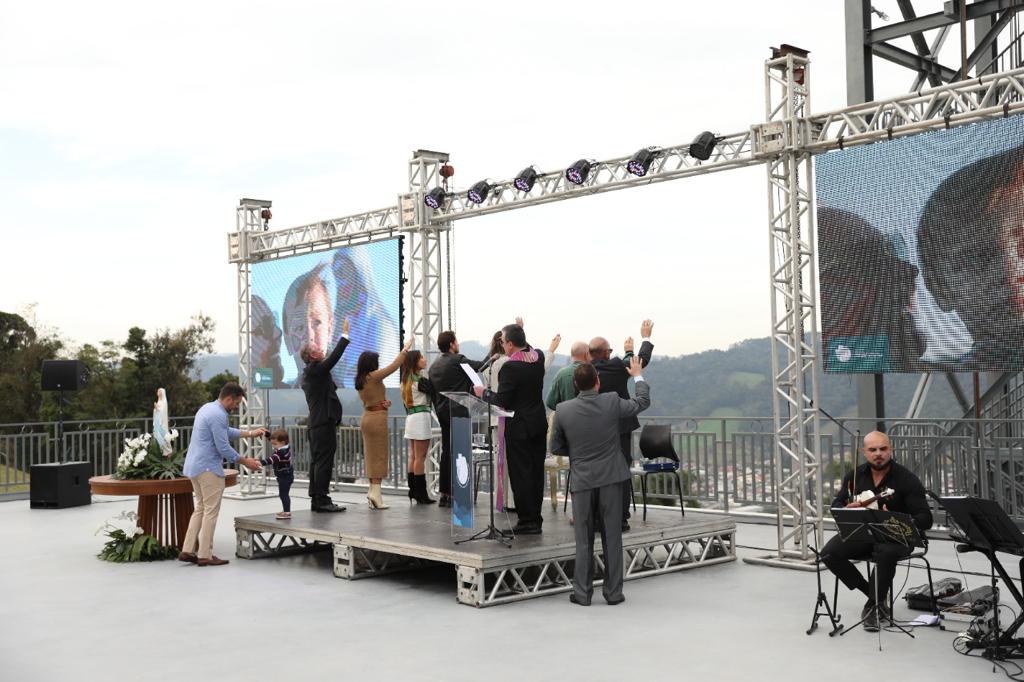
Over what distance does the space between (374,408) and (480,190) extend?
307cm

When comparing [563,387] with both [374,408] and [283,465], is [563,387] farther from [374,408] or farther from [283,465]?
[283,465]

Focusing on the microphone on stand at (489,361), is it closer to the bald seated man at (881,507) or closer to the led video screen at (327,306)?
the bald seated man at (881,507)

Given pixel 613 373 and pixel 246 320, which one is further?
pixel 246 320

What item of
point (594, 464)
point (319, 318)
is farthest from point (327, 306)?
point (594, 464)

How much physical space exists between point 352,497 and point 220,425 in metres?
5.56

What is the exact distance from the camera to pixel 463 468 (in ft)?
25.0

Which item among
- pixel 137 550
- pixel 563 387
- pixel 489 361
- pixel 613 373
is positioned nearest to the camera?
pixel 613 373

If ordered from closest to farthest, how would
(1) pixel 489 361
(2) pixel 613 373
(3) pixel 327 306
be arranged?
(2) pixel 613 373, (1) pixel 489 361, (3) pixel 327 306

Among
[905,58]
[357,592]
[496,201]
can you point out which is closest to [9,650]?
[357,592]

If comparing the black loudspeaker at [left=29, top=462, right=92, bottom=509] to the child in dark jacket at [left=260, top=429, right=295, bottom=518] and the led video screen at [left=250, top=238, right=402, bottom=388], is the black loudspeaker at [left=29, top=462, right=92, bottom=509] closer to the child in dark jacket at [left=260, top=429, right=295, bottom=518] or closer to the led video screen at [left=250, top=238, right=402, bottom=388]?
the led video screen at [left=250, top=238, right=402, bottom=388]

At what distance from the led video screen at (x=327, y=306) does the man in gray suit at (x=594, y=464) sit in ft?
19.0

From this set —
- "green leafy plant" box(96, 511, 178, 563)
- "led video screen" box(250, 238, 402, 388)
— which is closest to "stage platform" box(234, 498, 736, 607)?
"green leafy plant" box(96, 511, 178, 563)

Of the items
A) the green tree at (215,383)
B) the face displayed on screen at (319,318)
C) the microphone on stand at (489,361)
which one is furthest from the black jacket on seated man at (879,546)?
the green tree at (215,383)

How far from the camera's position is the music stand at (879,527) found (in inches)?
229
